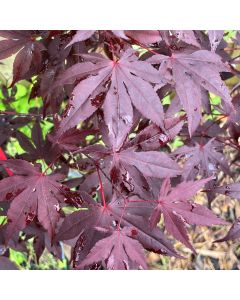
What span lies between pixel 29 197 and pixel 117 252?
217 millimetres

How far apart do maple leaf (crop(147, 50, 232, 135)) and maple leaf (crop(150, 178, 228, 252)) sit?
4.9 inches

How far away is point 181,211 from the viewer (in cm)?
82

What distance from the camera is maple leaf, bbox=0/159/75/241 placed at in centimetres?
86

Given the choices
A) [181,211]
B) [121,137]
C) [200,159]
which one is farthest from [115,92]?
[200,159]

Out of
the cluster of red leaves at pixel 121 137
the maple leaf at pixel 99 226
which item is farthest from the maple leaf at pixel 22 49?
the maple leaf at pixel 99 226

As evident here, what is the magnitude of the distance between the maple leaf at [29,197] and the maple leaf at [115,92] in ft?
0.57

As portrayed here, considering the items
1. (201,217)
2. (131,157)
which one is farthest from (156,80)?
(201,217)

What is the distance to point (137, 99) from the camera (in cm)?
79

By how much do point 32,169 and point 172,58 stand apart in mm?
363

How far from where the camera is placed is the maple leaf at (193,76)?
0.81 metres

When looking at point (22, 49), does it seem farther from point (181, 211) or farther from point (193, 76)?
point (181, 211)

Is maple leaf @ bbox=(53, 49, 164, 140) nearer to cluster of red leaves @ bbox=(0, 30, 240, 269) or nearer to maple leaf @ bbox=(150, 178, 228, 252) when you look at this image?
cluster of red leaves @ bbox=(0, 30, 240, 269)
